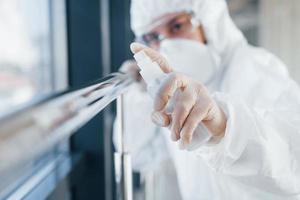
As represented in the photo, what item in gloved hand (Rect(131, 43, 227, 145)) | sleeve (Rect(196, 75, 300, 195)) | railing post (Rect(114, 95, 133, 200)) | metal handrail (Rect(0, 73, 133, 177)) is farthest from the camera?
railing post (Rect(114, 95, 133, 200))

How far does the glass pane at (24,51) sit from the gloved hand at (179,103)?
0.49 m

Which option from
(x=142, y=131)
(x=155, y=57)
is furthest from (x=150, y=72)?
(x=142, y=131)

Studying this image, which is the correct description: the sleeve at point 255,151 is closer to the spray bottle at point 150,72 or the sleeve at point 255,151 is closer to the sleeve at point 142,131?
the spray bottle at point 150,72

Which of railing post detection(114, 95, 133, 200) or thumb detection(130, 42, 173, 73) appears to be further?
railing post detection(114, 95, 133, 200)

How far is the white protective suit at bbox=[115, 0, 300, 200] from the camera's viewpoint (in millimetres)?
767

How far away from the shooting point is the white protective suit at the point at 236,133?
77 centimetres

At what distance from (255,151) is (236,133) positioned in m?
0.06

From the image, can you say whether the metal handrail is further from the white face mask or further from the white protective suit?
the white face mask

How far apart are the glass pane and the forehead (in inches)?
16.7

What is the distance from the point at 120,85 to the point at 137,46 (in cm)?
8

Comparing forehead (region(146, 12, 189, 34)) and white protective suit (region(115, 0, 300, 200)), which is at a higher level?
forehead (region(146, 12, 189, 34))

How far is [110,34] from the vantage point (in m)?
1.99

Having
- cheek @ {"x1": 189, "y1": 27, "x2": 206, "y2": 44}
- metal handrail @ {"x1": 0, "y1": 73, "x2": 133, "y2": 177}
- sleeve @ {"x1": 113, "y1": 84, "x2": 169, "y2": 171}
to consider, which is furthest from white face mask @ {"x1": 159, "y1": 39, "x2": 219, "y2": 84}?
metal handrail @ {"x1": 0, "y1": 73, "x2": 133, "y2": 177}

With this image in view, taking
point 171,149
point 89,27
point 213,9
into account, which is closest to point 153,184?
point 171,149
